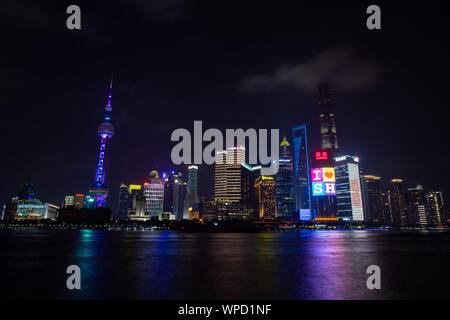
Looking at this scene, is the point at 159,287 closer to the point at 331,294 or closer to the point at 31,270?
the point at 331,294

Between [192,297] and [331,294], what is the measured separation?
7.79m

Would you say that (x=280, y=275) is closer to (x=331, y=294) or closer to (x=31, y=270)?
(x=331, y=294)

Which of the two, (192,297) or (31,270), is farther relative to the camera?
(31,270)

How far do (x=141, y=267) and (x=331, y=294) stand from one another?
55.6ft

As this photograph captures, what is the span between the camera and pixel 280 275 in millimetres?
21406
